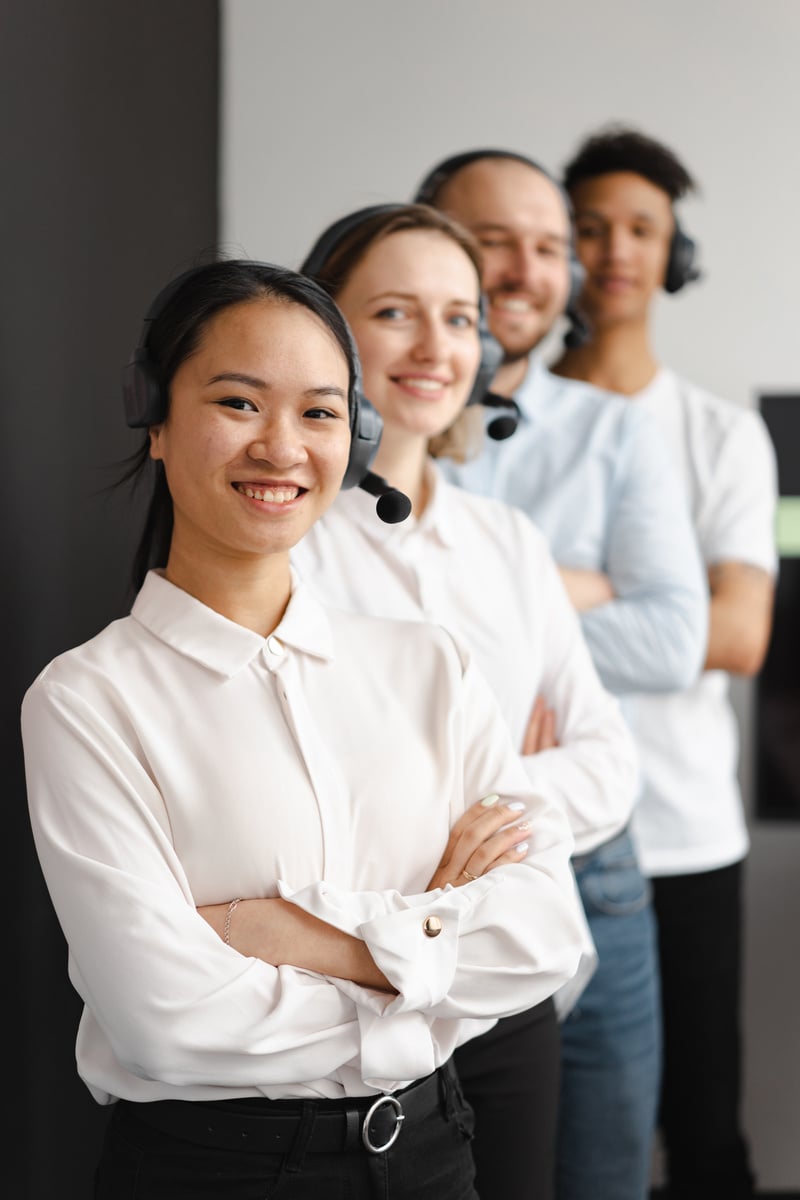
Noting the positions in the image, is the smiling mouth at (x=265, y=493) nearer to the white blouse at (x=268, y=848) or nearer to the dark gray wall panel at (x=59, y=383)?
the white blouse at (x=268, y=848)

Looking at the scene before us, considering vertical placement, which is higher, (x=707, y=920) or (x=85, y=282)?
(x=85, y=282)

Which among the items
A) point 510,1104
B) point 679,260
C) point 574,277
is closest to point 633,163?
point 679,260

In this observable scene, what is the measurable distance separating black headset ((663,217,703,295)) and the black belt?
1947 mm

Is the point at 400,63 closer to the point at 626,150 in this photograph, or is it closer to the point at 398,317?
the point at 626,150

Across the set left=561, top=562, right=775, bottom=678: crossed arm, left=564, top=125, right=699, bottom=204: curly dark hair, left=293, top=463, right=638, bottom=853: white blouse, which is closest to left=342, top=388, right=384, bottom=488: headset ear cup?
left=293, top=463, right=638, bottom=853: white blouse

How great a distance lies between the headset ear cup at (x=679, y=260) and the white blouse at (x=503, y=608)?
Result: 1129 mm

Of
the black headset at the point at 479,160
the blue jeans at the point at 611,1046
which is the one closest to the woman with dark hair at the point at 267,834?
the blue jeans at the point at 611,1046

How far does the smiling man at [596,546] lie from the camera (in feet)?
6.57

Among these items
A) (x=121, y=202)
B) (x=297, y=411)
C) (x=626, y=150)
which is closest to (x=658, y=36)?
(x=626, y=150)

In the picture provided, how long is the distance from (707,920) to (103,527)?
1.40 m

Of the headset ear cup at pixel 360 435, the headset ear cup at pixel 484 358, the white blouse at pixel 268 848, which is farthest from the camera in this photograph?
the headset ear cup at pixel 484 358

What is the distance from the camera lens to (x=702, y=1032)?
2668mm

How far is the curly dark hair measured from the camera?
271 cm

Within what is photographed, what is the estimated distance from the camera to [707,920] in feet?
8.46
